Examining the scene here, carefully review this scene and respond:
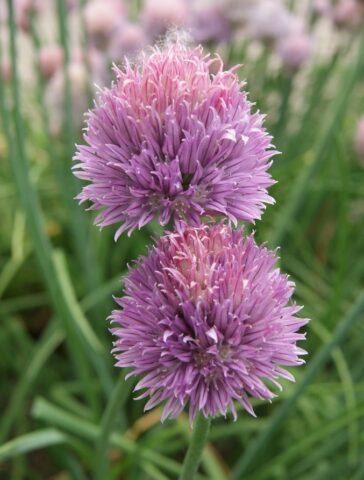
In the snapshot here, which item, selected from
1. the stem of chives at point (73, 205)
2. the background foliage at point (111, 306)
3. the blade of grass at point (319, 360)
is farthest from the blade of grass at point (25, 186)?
the blade of grass at point (319, 360)

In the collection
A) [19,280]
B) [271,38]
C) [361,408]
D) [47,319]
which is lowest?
[361,408]

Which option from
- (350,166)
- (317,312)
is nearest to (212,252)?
(317,312)

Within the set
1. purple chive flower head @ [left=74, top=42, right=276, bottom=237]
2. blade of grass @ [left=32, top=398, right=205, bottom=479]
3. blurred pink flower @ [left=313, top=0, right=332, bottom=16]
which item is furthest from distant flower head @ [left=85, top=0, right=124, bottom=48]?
purple chive flower head @ [left=74, top=42, right=276, bottom=237]

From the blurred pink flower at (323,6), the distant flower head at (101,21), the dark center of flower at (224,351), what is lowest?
the dark center of flower at (224,351)

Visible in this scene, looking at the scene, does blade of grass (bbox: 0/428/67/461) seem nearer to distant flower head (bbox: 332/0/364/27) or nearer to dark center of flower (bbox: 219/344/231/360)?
dark center of flower (bbox: 219/344/231/360)

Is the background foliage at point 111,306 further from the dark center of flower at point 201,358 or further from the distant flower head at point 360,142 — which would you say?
the dark center of flower at point 201,358

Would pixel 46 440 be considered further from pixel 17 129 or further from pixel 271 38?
pixel 271 38

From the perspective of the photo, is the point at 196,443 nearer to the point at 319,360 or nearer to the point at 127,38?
the point at 319,360

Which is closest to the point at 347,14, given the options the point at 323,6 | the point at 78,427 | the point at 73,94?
the point at 323,6
